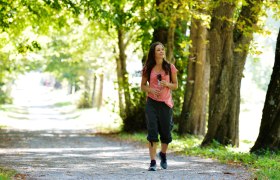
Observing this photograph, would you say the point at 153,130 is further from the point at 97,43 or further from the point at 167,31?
the point at 97,43

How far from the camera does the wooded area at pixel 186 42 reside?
13.7 meters

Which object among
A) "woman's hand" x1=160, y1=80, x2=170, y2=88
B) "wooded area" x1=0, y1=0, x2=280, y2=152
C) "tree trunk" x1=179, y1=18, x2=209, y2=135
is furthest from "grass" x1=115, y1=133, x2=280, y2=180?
"tree trunk" x1=179, y1=18, x2=209, y2=135

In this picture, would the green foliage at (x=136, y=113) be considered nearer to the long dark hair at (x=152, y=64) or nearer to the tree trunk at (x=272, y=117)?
the tree trunk at (x=272, y=117)

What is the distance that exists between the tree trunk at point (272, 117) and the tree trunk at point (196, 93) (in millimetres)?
7243

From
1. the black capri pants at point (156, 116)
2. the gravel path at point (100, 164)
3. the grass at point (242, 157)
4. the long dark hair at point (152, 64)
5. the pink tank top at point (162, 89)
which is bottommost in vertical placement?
the gravel path at point (100, 164)

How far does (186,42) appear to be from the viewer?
47.1ft

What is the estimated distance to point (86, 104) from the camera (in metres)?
44.7

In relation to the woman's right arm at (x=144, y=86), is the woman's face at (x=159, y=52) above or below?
above

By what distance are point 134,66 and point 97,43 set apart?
8.51 m

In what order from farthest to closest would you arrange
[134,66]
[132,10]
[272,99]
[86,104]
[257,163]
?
[86,104], [134,66], [132,10], [272,99], [257,163]

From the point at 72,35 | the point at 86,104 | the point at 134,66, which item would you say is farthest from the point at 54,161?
the point at 86,104

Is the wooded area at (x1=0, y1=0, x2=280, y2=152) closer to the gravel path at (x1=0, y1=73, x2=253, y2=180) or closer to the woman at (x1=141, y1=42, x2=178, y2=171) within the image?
the gravel path at (x1=0, y1=73, x2=253, y2=180)

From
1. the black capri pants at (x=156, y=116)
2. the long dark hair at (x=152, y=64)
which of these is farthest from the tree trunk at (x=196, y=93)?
the black capri pants at (x=156, y=116)

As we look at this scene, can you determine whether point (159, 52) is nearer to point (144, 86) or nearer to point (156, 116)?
point (144, 86)
